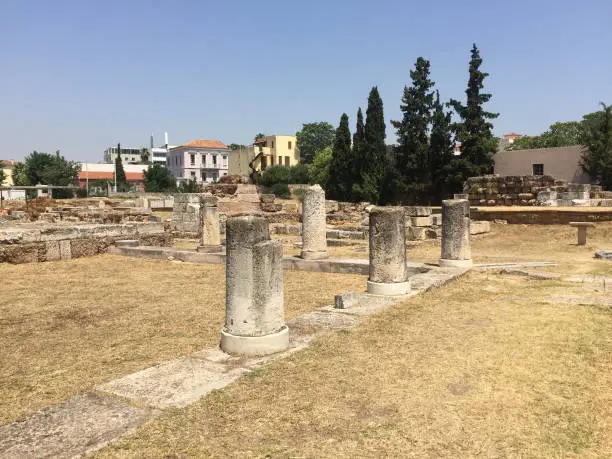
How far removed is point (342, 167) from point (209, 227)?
3119cm

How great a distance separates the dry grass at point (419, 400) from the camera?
9.77ft

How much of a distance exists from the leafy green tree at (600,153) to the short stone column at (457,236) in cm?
2354

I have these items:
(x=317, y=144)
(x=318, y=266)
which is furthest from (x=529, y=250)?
(x=317, y=144)

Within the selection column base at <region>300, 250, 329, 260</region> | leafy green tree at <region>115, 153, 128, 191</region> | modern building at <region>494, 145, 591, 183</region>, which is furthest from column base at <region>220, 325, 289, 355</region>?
leafy green tree at <region>115, 153, 128, 191</region>

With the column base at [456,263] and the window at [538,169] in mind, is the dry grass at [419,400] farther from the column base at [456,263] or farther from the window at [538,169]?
the window at [538,169]

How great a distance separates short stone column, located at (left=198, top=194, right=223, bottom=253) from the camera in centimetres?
1297

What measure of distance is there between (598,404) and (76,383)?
407 centimetres

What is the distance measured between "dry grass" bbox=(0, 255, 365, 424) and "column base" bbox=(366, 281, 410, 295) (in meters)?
0.78

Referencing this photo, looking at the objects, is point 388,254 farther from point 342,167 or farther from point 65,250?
point 342,167

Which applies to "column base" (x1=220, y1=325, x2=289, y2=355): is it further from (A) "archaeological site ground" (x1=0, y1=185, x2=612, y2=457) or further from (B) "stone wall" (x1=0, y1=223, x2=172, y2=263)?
(B) "stone wall" (x1=0, y1=223, x2=172, y2=263)

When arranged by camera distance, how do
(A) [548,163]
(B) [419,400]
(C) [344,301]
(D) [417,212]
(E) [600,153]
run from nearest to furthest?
(B) [419,400], (C) [344,301], (D) [417,212], (E) [600,153], (A) [548,163]

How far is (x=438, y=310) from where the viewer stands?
21.0 ft

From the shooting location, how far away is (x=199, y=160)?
83.0m

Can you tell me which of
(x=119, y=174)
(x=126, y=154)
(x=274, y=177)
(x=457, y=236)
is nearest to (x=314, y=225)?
(x=457, y=236)
